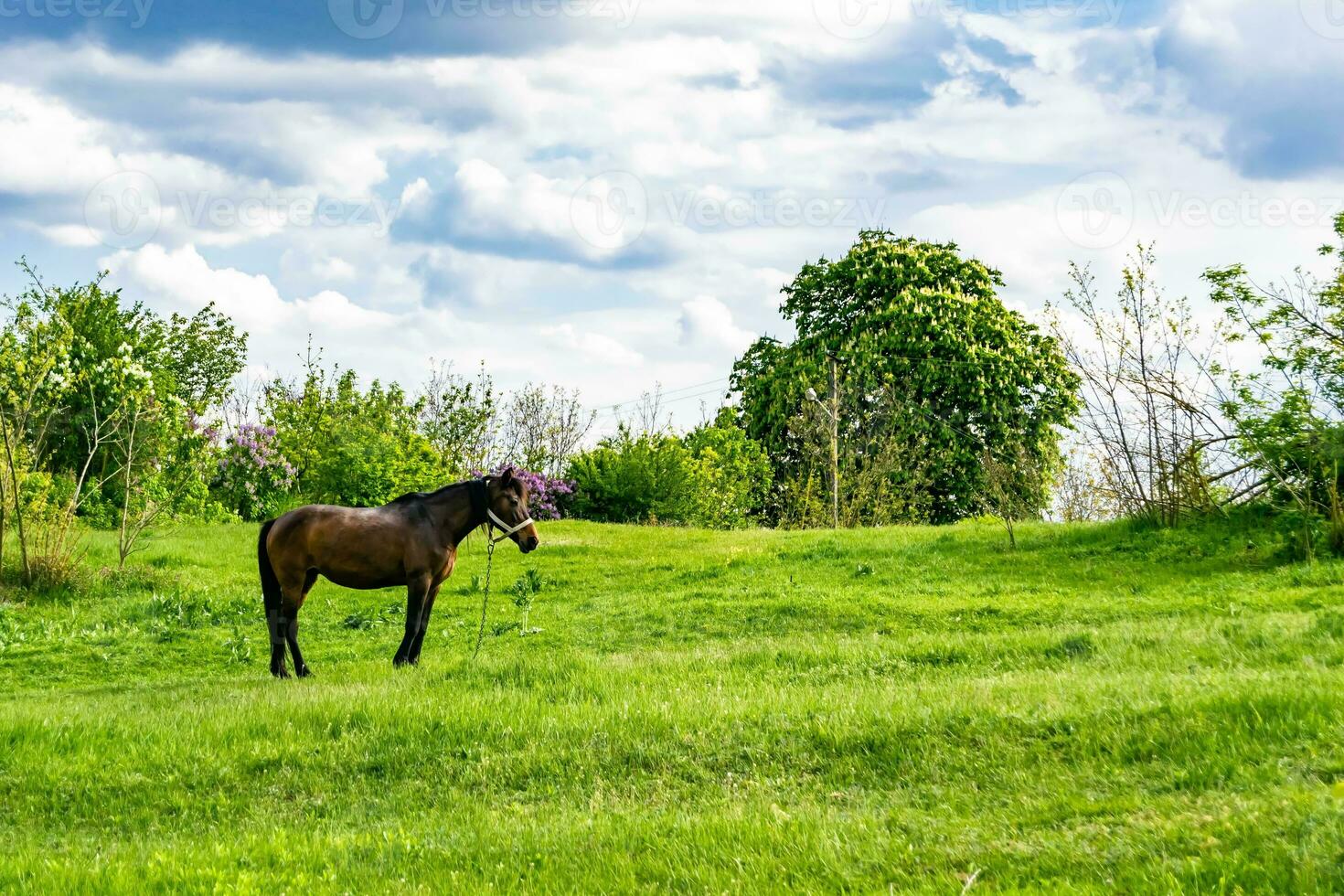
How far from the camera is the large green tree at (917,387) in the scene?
113 feet

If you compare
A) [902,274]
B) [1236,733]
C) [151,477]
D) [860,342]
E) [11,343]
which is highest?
[902,274]

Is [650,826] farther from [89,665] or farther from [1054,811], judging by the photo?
[89,665]

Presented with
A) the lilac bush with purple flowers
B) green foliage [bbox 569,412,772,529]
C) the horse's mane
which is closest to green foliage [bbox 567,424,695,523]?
green foliage [bbox 569,412,772,529]

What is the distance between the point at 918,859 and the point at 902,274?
3149 centimetres

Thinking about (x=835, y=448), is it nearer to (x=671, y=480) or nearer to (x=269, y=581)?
(x=671, y=480)

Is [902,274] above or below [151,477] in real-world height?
above

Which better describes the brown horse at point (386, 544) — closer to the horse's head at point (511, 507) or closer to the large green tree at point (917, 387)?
the horse's head at point (511, 507)

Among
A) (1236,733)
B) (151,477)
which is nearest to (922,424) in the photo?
(151,477)

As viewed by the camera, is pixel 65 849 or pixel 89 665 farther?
pixel 89 665

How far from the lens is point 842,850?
589 cm

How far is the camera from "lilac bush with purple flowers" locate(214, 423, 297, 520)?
3019cm

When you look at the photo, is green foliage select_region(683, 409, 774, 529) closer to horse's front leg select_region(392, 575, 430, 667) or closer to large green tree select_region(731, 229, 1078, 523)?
large green tree select_region(731, 229, 1078, 523)

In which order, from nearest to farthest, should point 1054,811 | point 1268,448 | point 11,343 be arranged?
1. point 1054,811
2. point 1268,448
3. point 11,343

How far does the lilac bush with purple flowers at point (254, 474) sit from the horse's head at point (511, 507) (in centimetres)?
2010
